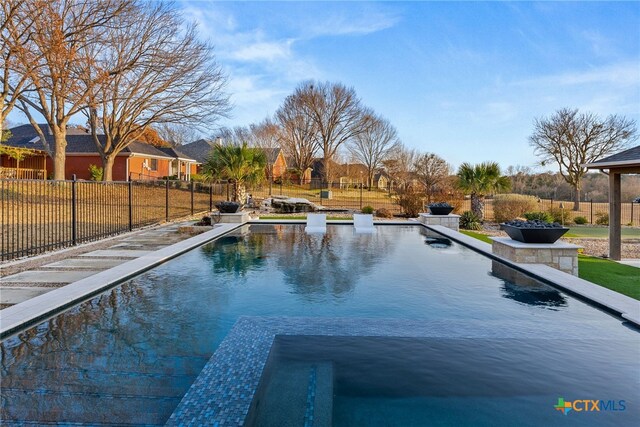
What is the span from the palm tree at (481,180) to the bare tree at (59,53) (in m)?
15.6

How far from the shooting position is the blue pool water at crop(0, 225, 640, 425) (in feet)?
9.55

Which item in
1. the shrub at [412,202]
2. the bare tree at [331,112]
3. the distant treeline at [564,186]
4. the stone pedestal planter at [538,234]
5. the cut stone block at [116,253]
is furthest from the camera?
the bare tree at [331,112]

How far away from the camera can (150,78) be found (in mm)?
20984

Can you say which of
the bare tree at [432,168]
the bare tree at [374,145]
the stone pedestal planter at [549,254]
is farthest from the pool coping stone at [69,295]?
the bare tree at [374,145]

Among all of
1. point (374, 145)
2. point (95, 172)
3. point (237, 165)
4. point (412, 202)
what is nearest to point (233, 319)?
point (237, 165)

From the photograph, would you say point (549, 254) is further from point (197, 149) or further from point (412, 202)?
point (197, 149)

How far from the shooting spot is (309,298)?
5.46 m

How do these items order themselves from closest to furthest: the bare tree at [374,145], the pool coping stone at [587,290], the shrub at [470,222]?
the pool coping stone at [587,290], the shrub at [470,222], the bare tree at [374,145]

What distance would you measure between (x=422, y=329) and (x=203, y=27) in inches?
798

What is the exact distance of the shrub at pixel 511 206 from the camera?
17.6 metres

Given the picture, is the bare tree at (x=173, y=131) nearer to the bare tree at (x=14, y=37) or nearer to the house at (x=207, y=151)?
the house at (x=207, y=151)

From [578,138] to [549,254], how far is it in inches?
1023

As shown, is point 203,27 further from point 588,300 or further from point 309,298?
point 588,300

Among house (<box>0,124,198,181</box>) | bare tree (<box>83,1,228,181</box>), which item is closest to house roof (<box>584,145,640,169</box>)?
bare tree (<box>83,1,228,181</box>)
